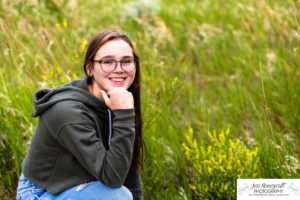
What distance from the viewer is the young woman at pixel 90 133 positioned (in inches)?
106

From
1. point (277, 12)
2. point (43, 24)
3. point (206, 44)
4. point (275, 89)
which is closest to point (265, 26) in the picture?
point (277, 12)

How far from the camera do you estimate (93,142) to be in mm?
2691

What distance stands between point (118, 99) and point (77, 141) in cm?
27

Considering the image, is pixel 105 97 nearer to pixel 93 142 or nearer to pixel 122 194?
pixel 93 142

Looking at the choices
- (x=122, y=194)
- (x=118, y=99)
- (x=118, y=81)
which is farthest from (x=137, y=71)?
(x=122, y=194)

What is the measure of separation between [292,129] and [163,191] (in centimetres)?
98

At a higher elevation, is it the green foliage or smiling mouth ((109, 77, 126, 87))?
smiling mouth ((109, 77, 126, 87))

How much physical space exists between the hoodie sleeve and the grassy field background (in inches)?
28.7

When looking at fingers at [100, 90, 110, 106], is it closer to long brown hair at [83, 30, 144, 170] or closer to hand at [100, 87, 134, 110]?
hand at [100, 87, 134, 110]

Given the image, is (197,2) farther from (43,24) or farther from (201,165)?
(201,165)

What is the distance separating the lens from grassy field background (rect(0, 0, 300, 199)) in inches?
139

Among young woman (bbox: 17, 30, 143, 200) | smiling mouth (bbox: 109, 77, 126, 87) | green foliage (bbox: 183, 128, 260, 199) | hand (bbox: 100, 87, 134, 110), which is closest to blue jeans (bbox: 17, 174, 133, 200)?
young woman (bbox: 17, 30, 143, 200)

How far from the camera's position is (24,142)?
3.90 metres

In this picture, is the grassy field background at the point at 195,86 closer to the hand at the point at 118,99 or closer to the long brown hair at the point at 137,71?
the long brown hair at the point at 137,71
